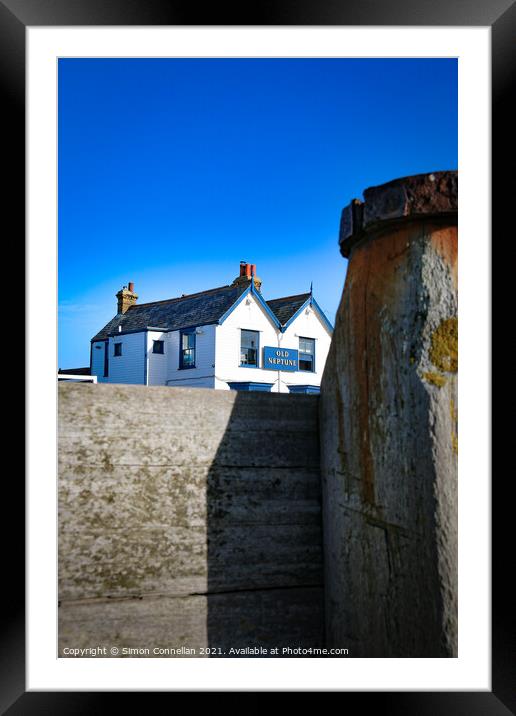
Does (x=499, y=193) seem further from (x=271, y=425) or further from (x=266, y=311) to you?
(x=266, y=311)

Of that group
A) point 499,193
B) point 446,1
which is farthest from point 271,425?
A: point 446,1

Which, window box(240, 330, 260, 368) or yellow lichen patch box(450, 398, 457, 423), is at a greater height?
window box(240, 330, 260, 368)

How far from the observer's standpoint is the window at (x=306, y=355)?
16189mm

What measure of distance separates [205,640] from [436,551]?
4.07 ft

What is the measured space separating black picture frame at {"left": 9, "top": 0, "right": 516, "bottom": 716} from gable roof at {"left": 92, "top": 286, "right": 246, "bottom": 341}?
47.3ft

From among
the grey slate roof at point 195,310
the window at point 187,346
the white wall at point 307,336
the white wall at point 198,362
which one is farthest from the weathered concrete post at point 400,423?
the window at point 187,346

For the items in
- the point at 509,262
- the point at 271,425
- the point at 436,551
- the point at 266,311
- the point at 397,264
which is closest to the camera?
the point at 436,551

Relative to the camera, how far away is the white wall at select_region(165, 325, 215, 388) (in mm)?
17609

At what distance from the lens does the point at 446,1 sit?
106 inches

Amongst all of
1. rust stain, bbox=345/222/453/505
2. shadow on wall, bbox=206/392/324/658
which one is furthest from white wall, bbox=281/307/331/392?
rust stain, bbox=345/222/453/505

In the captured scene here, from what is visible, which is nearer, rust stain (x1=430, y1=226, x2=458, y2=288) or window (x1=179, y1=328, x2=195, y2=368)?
rust stain (x1=430, y1=226, x2=458, y2=288)

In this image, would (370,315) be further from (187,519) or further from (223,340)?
(223,340)

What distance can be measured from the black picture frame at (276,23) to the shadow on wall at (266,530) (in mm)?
464

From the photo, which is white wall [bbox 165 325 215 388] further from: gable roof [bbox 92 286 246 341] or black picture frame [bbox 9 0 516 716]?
black picture frame [bbox 9 0 516 716]
